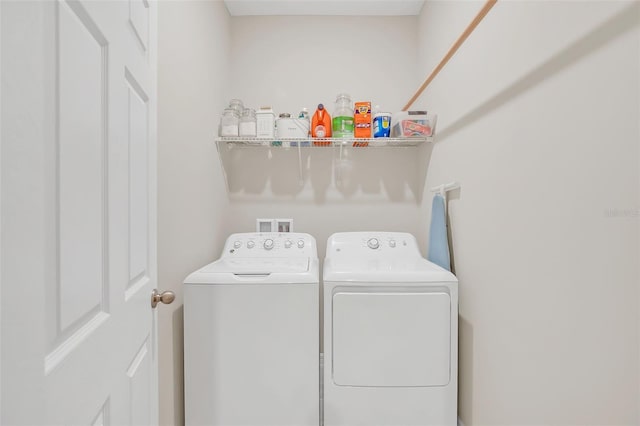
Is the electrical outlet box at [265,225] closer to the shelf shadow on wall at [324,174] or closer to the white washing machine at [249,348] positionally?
the shelf shadow on wall at [324,174]

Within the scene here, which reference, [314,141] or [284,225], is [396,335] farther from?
[314,141]

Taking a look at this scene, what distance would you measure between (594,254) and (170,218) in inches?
59.7

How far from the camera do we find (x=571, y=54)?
891 mm

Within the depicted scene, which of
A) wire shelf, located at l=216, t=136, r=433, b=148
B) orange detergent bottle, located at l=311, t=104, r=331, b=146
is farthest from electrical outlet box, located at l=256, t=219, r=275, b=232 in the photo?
orange detergent bottle, located at l=311, t=104, r=331, b=146

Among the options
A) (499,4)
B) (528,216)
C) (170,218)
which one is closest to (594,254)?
(528,216)

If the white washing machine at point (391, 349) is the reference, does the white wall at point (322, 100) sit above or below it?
above

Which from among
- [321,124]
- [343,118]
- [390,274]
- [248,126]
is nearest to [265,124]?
[248,126]

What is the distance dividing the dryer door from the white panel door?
2.94 feet

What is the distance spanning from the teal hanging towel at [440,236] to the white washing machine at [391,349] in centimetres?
18

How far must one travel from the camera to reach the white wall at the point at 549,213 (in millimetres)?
765

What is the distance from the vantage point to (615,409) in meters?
0.79

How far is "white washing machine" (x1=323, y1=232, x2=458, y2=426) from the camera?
1.48 m

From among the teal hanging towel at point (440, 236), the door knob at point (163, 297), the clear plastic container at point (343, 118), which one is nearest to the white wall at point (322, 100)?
the clear plastic container at point (343, 118)

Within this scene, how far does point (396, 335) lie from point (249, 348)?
2.29ft
